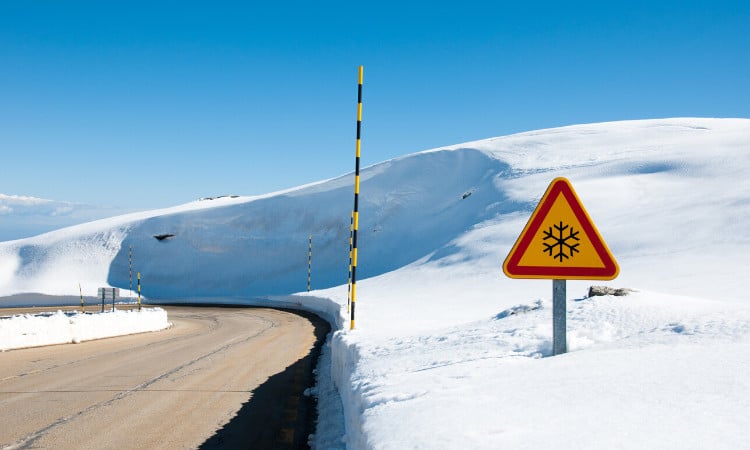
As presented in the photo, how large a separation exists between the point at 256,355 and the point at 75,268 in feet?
176

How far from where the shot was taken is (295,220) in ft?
204

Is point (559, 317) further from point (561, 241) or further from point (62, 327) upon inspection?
point (62, 327)

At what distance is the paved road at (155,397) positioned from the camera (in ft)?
19.8

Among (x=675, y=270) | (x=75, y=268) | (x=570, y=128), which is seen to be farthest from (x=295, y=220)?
(x=675, y=270)

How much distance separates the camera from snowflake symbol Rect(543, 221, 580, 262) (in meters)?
4.96

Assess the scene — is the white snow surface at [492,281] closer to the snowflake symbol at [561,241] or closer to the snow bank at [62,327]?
the snowflake symbol at [561,241]

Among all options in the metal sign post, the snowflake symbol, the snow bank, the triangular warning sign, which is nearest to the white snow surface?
the metal sign post

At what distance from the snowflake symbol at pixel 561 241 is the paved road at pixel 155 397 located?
9.35ft

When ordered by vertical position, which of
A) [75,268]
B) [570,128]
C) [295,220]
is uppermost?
[570,128]

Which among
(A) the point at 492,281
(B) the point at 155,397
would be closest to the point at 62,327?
(B) the point at 155,397

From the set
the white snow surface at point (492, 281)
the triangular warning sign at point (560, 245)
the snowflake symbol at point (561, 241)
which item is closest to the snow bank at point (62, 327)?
the white snow surface at point (492, 281)

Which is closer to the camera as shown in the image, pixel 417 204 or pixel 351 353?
pixel 351 353

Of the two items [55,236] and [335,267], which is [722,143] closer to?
[335,267]

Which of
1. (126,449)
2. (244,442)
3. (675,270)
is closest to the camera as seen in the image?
(126,449)
